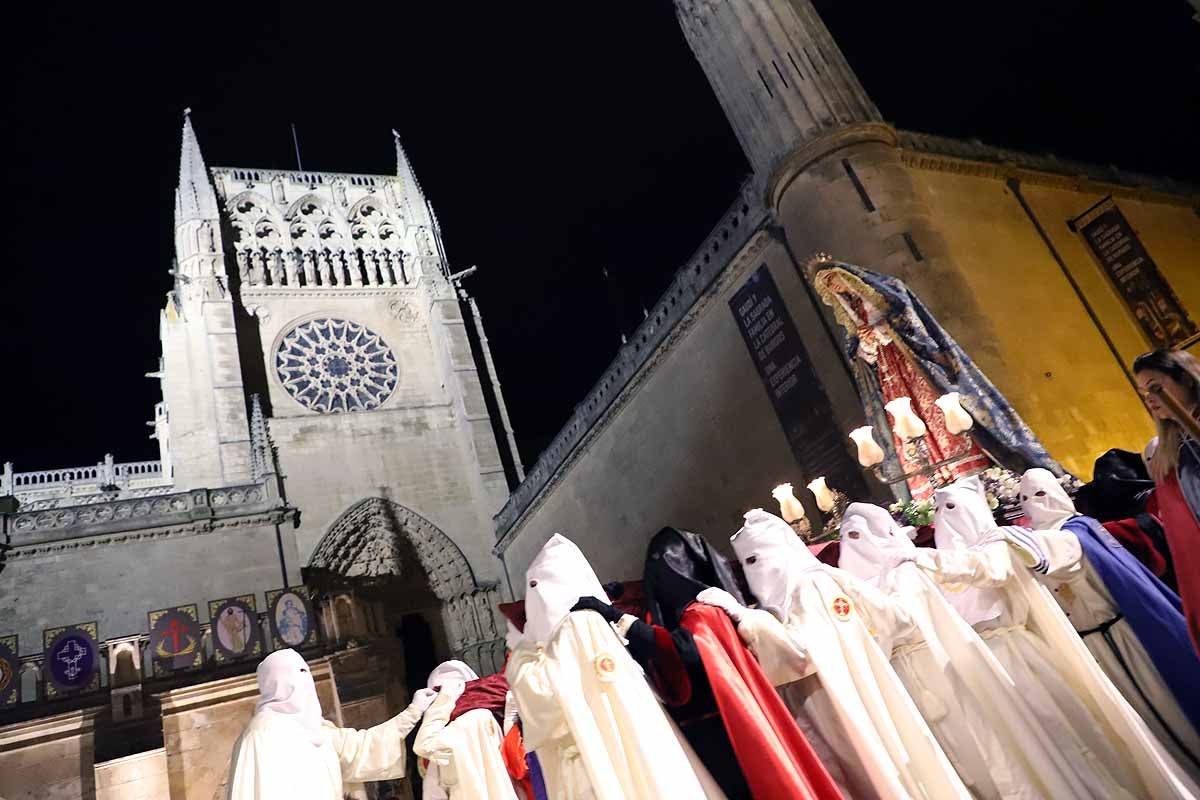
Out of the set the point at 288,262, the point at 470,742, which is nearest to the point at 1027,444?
the point at 470,742

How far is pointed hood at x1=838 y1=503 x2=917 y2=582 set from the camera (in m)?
3.62

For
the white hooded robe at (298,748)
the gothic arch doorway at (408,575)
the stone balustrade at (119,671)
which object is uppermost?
the gothic arch doorway at (408,575)

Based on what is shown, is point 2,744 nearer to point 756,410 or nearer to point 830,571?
point 830,571

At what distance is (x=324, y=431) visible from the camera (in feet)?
65.7

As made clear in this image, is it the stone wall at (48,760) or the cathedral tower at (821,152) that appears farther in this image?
the cathedral tower at (821,152)

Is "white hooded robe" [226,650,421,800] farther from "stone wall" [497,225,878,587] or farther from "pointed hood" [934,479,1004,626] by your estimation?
"stone wall" [497,225,878,587]

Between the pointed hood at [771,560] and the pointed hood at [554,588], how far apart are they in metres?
0.65

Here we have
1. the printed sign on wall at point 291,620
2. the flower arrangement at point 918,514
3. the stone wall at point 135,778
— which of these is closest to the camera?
the flower arrangement at point 918,514

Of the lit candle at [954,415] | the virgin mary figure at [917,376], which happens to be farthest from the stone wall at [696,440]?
the lit candle at [954,415]

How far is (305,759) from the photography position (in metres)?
3.44

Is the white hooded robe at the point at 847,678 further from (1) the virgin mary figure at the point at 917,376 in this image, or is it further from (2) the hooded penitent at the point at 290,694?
(1) the virgin mary figure at the point at 917,376

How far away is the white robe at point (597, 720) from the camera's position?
2701 millimetres

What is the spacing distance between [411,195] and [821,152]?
17.7 meters

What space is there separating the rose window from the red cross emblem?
1903 cm
